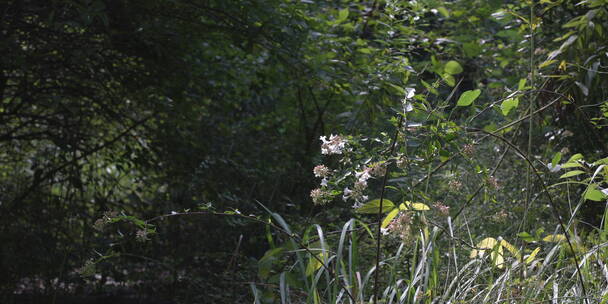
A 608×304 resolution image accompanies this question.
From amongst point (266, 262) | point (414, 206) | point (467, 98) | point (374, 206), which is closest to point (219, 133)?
point (266, 262)

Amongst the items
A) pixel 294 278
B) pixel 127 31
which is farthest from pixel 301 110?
pixel 294 278

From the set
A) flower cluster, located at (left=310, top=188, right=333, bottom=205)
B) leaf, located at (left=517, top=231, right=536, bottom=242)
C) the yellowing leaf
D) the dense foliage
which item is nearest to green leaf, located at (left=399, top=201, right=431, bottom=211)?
the yellowing leaf

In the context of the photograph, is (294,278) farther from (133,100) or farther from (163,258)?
(133,100)

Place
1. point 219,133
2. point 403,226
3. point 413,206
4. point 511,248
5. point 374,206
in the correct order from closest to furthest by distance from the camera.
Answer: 1. point 403,226
2. point 413,206
3. point 374,206
4. point 511,248
5. point 219,133

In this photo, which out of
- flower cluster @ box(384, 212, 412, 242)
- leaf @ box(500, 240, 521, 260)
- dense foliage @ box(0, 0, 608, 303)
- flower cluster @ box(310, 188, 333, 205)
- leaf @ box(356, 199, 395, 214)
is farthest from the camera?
dense foliage @ box(0, 0, 608, 303)

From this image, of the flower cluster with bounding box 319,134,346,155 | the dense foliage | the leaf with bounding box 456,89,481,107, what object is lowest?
the dense foliage

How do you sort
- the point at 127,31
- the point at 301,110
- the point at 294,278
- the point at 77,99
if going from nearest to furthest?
the point at 294,278
the point at 127,31
the point at 77,99
the point at 301,110

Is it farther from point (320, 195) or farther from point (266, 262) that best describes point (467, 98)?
point (266, 262)

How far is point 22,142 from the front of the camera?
4328mm

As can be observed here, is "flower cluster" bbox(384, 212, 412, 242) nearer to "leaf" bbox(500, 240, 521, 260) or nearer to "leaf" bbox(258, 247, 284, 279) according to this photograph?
"leaf" bbox(258, 247, 284, 279)

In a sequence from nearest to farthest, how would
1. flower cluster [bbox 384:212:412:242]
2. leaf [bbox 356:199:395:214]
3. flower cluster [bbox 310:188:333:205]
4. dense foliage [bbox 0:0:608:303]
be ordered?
1. flower cluster [bbox 384:212:412:242]
2. flower cluster [bbox 310:188:333:205]
3. leaf [bbox 356:199:395:214]
4. dense foliage [bbox 0:0:608:303]

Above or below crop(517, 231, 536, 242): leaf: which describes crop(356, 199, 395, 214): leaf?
A: above

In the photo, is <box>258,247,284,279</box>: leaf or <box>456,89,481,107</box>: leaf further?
<box>258,247,284,279</box>: leaf

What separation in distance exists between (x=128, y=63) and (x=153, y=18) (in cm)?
44
